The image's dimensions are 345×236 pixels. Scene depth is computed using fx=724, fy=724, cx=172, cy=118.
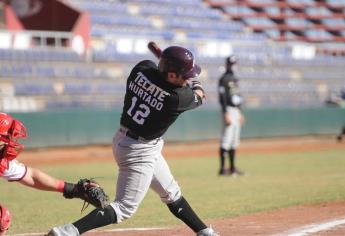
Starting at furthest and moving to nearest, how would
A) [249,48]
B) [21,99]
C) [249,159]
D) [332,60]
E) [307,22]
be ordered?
[307,22] → [332,60] → [249,48] → [21,99] → [249,159]

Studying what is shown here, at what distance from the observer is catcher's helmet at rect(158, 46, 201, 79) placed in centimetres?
566

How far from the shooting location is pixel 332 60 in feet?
102

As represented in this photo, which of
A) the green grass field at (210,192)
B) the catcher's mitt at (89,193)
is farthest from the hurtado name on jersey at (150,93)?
the green grass field at (210,192)

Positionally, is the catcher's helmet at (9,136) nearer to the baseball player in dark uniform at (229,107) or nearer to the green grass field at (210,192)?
the green grass field at (210,192)

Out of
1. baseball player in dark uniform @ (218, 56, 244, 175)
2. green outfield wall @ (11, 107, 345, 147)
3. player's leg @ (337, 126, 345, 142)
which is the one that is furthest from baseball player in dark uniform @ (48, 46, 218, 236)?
player's leg @ (337, 126, 345, 142)

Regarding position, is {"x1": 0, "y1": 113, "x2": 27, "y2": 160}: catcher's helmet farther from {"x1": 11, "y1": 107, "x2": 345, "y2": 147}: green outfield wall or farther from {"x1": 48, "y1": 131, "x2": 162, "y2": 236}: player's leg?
{"x1": 11, "y1": 107, "x2": 345, "y2": 147}: green outfield wall

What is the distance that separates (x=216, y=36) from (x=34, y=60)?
31.6ft

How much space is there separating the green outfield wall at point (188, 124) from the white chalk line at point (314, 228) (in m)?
13.6

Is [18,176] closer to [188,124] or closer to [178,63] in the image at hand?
[178,63]

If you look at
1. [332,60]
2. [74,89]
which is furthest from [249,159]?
[332,60]

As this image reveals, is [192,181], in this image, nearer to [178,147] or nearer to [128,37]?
[178,147]

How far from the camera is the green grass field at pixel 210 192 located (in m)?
8.35

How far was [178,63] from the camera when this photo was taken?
Answer: 5.65 meters

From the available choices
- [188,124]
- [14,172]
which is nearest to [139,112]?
[14,172]
